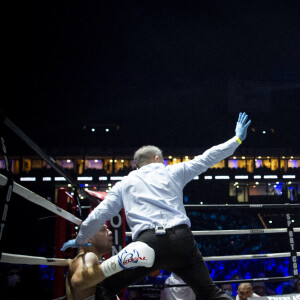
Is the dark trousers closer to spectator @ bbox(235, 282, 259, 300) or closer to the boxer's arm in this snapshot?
the boxer's arm

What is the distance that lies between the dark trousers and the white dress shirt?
0.07 meters

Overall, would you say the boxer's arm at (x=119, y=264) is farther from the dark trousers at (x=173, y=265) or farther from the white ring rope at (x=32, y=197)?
the white ring rope at (x=32, y=197)

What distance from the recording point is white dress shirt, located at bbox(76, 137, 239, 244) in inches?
67.6

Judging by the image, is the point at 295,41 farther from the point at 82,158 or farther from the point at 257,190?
the point at 82,158

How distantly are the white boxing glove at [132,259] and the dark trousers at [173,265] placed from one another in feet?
0.12

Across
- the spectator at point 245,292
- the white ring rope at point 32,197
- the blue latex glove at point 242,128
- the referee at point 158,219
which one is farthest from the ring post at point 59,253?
the spectator at point 245,292

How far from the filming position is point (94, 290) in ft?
5.65

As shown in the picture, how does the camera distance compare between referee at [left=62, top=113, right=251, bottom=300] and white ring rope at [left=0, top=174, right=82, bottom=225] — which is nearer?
white ring rope at [left=0, top=174, right=82, bottom=225]

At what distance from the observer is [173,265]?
1.64m

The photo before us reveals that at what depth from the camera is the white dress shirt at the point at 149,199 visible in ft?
5.63

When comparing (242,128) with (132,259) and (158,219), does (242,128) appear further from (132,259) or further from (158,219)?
(132,259)

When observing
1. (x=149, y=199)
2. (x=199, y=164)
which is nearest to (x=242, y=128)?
(x=199, y=164)

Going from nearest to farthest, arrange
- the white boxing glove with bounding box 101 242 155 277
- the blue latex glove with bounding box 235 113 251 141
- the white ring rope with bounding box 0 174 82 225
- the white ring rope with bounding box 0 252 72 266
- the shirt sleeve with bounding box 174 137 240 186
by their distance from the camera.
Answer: the white ring rope with bounding box 0 252 72 266
the white ring rope with bounding box 0 174 82 225
the white boxing glove with bounding box 101 242 155 277
the shirt sleeve with bounding box 174 137 240 186
the blue latex glove with bounding box 235 113 251 141

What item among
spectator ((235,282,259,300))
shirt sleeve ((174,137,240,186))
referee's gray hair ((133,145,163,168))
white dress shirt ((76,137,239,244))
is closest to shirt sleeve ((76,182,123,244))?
white dress shirt ((76,137,239,244))
